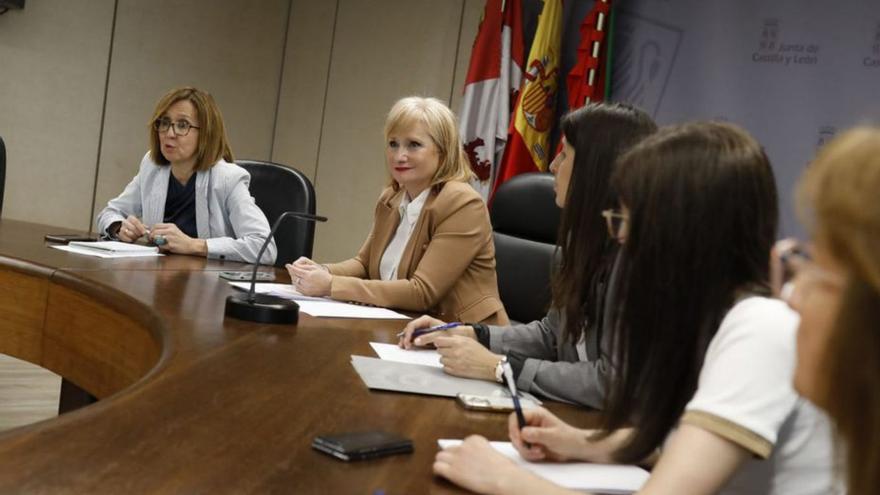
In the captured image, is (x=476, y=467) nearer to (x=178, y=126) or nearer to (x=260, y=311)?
(x=260, y=311)

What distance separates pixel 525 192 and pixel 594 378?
1.48 m

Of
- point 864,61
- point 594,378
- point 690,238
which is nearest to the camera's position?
point 690,238

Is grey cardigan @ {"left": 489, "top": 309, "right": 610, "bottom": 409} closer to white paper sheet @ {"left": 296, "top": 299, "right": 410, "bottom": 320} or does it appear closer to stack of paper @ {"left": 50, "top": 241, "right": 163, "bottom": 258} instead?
white paper sheet @ {"left": 296, "top": 299, "right": 410, "bottom": 320}

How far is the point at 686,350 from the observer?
112cm

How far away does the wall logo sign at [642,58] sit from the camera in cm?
420

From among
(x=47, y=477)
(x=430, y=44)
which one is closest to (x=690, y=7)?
(x=430, y=44)

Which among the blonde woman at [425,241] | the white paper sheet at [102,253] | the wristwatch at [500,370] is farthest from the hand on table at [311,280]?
the wristwatch at [500,370]

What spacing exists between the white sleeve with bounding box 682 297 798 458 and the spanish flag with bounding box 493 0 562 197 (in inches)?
133

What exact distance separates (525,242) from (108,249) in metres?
1.29

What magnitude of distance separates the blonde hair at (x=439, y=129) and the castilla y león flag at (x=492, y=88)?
4.97 ft

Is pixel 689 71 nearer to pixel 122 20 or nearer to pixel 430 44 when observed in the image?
pixel 430 44

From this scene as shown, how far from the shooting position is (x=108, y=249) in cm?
288

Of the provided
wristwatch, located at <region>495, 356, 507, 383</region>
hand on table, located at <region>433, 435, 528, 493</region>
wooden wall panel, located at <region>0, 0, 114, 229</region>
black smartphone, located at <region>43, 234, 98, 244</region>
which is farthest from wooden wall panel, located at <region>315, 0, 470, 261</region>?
hand on table, located at <region>433, 435, 528, 493</region>

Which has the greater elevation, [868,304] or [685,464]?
[868,304]
